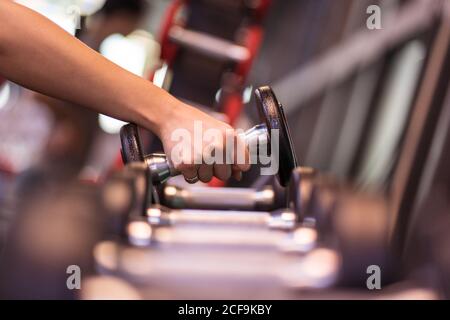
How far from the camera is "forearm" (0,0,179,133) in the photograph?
648 mm

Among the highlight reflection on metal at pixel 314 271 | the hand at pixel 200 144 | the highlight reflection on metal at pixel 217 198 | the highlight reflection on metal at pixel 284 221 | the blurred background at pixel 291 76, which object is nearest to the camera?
the highlight reflection on metal at pixel 314 271

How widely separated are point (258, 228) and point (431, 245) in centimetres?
15

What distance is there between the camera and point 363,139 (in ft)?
9.55

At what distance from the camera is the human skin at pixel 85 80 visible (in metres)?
0.65

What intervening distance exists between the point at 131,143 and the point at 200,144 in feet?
0.33

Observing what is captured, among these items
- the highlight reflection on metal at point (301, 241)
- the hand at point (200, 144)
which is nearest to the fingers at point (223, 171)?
the hand at point (200, 144)

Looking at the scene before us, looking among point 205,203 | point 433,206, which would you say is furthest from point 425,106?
point 205,203

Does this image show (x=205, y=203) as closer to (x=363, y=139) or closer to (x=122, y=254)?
(x=122, y=254)

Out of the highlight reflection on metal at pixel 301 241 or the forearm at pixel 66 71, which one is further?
the forearm at pixel 66 71

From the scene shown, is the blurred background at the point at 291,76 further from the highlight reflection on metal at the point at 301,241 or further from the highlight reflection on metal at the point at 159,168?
the highlight reflection on metal at the point at 301,241

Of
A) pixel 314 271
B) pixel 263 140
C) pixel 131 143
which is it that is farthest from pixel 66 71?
pixel 314 271

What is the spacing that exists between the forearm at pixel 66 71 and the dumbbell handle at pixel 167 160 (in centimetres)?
6

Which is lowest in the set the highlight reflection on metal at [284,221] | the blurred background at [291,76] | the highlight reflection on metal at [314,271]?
the highlight reflection on metal at [314,271]

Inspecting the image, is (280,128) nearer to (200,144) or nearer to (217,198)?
(200,144)
